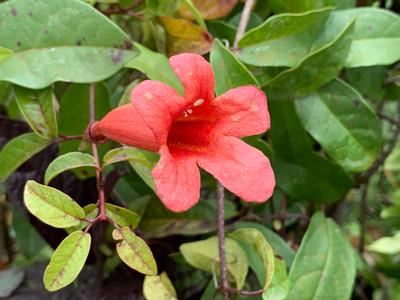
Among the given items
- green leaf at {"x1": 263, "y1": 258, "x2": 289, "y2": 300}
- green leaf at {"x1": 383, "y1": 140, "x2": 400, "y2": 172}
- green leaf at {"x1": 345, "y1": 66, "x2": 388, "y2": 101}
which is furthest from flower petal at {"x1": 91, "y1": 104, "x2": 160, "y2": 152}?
green leaf at {"x1": 383, "y1": 140, "x2": 400, "y2": 172}

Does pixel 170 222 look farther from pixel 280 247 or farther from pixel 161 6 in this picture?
pixel 161 6

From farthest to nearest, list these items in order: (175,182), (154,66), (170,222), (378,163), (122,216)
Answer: (378,163) → (170,222) → (154,66) → (122,216) → (175,182)

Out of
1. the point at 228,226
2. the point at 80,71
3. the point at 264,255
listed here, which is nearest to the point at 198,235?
the point at 228,226

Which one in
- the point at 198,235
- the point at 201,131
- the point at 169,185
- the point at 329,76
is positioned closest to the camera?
the point at 169,185

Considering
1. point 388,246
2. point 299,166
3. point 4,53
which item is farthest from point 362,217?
point 4,53

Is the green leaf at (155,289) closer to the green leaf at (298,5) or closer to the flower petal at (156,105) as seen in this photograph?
the flower petal at (156,105)

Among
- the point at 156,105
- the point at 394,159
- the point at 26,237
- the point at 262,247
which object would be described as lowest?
the point at 26,237

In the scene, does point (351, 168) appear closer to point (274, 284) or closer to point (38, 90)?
point (274, 284)
